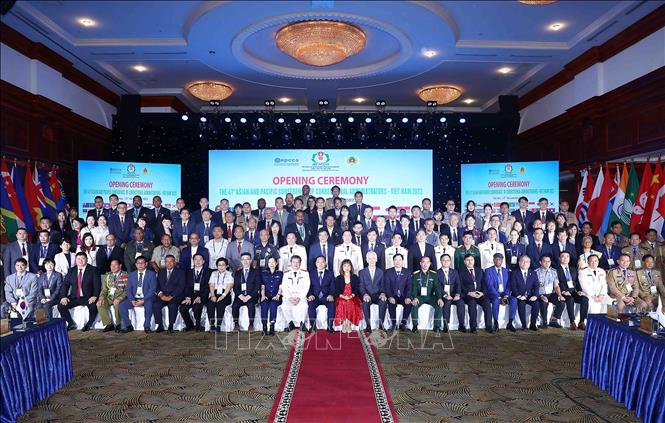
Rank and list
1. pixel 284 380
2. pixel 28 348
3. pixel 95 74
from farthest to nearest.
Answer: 1. pixel 95 74
2. pixel 284 380
3. pixel 28 348

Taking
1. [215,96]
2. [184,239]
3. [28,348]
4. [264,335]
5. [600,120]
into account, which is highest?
[215,96]

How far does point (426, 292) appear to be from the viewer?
21.4 feet

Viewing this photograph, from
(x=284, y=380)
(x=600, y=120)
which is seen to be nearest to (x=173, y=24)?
(x=284, y=380)

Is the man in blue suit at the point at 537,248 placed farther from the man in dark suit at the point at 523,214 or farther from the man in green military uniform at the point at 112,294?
the man in green military uniform at the point at 112,294

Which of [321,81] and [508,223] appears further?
[321,81]

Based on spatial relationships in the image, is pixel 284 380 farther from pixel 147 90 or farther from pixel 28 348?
pixel 147 90

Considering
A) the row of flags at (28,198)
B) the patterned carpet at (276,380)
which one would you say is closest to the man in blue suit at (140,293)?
the patterned carpet at (276,380)

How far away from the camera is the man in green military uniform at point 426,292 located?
6.44 meters

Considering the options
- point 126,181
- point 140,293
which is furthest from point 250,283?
point 126,181

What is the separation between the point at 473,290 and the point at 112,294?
4.99m

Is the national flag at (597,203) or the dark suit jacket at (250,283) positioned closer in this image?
the dark suit jacket at (250,283)

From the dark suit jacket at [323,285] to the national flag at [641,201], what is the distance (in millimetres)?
4719

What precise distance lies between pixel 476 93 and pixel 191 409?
30.5ft

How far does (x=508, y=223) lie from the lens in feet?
26.5
